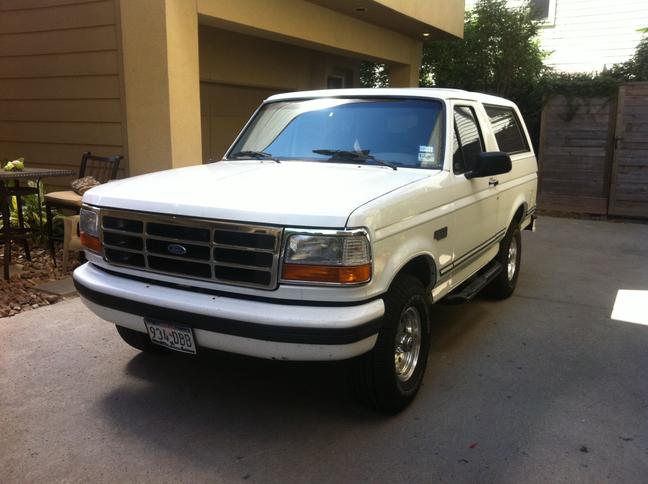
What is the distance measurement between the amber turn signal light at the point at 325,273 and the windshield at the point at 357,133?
4.18 ft

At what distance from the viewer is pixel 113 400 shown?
3.60 m

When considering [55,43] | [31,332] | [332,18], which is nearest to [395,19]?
[332,18]

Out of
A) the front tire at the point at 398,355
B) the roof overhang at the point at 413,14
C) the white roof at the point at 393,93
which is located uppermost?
the roof overhang at the point at 413,14

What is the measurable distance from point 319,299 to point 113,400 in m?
1.63

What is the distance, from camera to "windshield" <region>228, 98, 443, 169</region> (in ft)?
13.1

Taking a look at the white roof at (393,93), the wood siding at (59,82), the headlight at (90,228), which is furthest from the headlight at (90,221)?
the wood siding at (59,82)

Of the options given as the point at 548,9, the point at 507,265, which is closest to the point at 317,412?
the point at 507,265

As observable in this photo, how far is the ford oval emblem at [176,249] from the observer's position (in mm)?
3102

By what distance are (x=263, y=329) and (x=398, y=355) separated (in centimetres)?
103

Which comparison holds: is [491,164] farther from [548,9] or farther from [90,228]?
[548,9]

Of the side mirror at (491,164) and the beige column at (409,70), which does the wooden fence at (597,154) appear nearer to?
the beige column at (409,70)


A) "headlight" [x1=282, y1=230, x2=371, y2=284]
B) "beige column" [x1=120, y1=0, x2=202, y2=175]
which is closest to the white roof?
"headlight" [x1=282, y1=230, x2=371, y2=284]

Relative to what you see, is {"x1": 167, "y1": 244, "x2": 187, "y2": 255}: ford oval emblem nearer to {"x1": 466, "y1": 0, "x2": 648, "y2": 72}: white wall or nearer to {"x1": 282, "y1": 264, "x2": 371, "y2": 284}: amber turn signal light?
{"x1": 282, "y1": 264, "x2": 371, "y2": 284}: amber turn signal light

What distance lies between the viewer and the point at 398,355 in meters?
3.49
